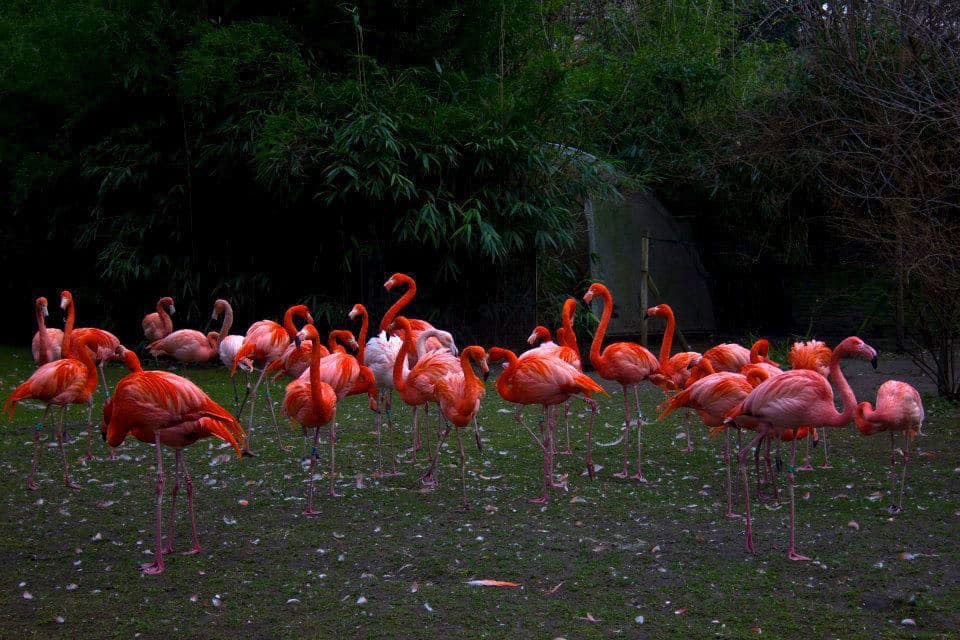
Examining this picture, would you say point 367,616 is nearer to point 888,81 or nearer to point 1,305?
point 888,81

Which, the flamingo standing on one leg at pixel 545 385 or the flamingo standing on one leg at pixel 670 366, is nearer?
the flamingo standing on one leg at pixel 545 385

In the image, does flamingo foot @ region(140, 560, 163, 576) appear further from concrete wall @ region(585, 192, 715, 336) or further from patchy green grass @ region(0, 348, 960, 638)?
concrete wall @ region(585, 192, 715, 336)

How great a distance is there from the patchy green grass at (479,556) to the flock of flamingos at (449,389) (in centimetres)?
18

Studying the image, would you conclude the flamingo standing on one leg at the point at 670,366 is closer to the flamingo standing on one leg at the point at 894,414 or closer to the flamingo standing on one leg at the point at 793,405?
the flamingo standing on one leg at the point at 894,414

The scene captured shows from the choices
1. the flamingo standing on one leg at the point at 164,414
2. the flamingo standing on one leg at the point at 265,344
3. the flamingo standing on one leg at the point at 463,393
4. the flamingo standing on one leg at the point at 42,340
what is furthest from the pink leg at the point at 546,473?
the flamingo standing on one leg at the point at 42,340

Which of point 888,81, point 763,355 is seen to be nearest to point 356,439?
point 763,355

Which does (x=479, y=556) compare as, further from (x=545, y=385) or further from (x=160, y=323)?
(x=160, y=323)

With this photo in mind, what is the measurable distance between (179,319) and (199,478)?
230 inches

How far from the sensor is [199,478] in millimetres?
5430

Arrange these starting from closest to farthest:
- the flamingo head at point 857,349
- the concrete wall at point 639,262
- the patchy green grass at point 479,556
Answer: the patchy green grass at point 479,556 < the flamingo head at point 857,349 < the concrete wall at point 639,262

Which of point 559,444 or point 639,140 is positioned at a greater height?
point 639,140

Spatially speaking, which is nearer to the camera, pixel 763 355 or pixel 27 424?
pixel 763 355

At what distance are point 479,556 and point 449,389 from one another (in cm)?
118

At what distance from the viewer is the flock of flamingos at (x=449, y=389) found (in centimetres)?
405
